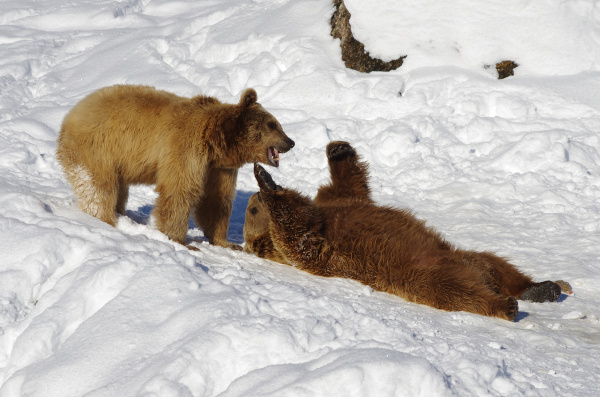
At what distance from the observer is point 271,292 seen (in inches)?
151

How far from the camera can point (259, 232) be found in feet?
18.0

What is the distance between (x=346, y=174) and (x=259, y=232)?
112 centimetres

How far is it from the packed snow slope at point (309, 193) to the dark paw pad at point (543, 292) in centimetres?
11

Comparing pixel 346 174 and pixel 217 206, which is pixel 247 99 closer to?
pixel 217 206

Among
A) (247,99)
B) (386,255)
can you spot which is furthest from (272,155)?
(386,255)

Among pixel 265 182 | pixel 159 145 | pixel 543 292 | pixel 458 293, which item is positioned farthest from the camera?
pixel 159 145

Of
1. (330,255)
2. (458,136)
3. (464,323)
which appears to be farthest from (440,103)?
(464,323)

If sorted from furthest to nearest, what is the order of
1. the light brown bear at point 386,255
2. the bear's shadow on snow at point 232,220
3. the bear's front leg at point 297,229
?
the bear's shadow on snow at point 232,220 < the bear's front leg at point 297,229 < the light brown bear at point 386,255

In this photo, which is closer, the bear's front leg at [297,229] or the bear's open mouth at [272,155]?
the bear's front leg at [297,229]

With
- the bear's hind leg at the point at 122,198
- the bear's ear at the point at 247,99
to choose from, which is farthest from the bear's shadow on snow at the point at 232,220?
the bear's ear at the point at 247,99

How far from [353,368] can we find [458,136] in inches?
255

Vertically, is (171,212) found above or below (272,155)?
below

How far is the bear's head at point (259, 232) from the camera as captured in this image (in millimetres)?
5414

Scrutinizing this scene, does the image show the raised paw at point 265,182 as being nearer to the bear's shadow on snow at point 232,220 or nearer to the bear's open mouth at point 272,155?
the bear's open mouth at point 272,155
